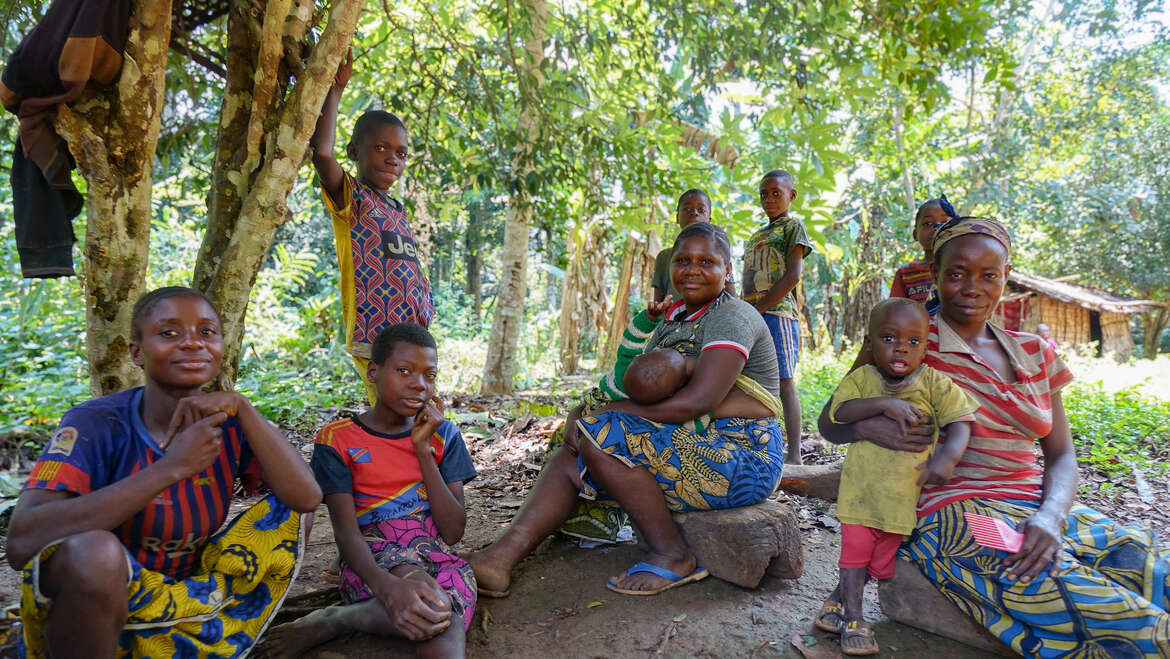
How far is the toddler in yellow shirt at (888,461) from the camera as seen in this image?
7.06 ft

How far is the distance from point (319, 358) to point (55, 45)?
673 centimetres

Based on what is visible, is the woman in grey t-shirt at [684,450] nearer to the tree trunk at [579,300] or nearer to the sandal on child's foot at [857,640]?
the sandal on child's foot at [857,640]

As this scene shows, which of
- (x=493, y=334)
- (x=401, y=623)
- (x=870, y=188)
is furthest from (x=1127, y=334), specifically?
(x=401, y=623)

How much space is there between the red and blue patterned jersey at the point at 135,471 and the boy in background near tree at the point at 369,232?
0.91 metres

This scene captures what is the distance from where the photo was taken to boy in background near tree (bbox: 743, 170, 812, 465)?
4.15 m

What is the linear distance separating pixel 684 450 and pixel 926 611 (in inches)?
39.3

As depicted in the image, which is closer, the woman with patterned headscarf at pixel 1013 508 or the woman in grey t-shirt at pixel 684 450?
the woman with patterned headscarf at pixel 1013 508

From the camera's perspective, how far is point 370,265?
9.82 ft

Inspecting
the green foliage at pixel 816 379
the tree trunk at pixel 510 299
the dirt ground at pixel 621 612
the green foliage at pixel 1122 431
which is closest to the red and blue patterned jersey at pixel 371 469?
the dirt ground at pixel 621 612

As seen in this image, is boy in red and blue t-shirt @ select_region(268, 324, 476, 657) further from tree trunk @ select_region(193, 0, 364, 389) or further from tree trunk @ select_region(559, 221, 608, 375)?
tree trunk @ select_region(559, 221, 608, 375)

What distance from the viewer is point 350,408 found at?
650 cm

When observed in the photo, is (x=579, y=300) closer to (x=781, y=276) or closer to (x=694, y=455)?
(x=781, y=276)

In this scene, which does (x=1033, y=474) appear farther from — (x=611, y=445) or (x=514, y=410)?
(x=514, y=410)

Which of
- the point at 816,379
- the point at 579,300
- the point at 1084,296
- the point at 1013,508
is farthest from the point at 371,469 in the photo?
the point at 1084,296
